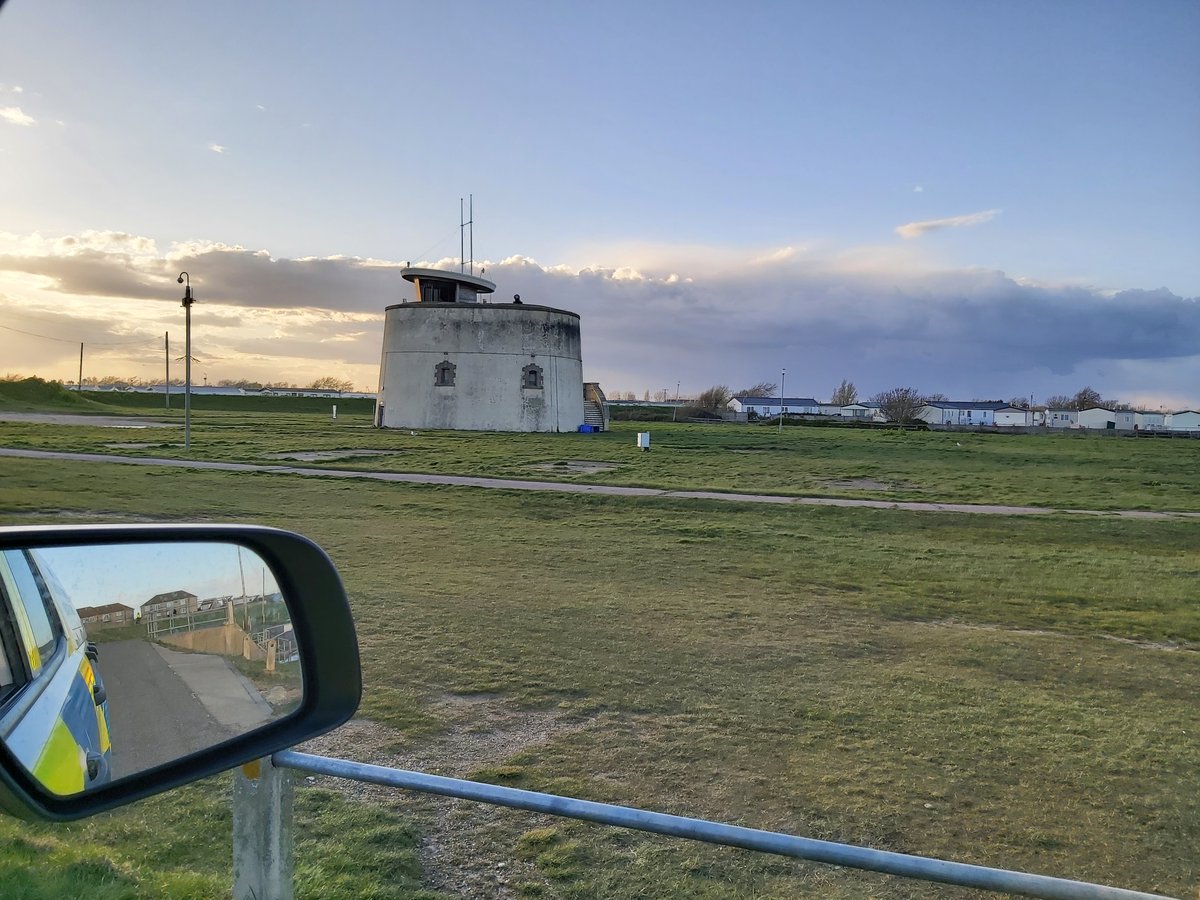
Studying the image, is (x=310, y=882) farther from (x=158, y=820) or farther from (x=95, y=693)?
(x=95, y=693)

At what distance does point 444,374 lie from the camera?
129 ft

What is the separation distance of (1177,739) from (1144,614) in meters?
3.87

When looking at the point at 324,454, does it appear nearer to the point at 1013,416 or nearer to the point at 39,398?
the point at 39,398

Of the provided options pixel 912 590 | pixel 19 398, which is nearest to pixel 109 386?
pixel 19 398

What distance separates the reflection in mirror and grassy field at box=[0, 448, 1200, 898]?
6.21 ft

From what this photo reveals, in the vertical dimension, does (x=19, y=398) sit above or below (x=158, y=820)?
above

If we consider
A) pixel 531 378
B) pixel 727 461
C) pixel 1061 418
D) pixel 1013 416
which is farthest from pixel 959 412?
pixel 727 461

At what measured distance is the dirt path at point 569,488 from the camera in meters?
16.3

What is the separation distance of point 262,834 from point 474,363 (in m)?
37.5

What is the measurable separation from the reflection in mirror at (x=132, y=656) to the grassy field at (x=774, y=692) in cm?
189

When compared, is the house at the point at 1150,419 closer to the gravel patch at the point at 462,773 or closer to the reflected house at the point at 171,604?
the gravel patch at the point at 462,773

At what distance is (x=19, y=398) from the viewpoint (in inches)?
2122

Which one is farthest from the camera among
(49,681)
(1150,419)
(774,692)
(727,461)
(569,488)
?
(1150,419)

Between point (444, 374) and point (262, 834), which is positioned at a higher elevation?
point (444, 374)
